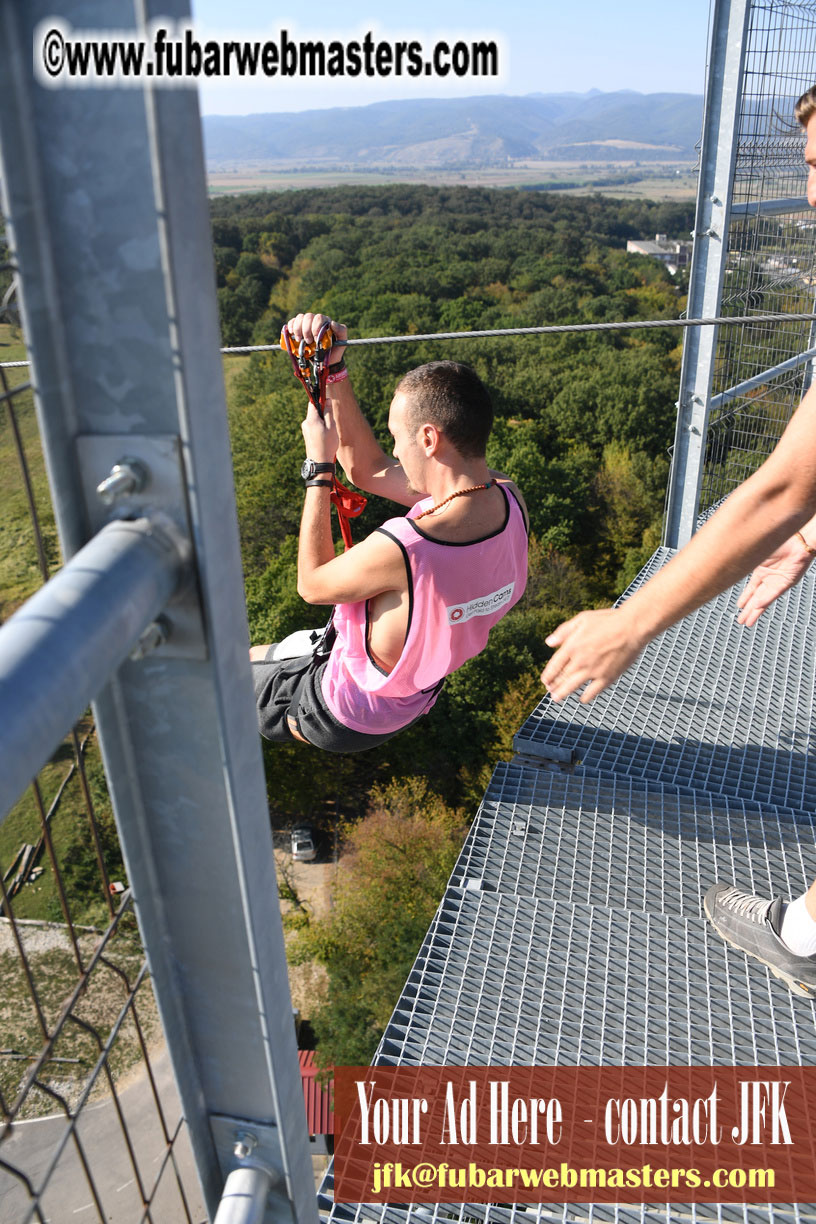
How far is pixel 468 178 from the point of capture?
573ft

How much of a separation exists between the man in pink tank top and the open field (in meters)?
137

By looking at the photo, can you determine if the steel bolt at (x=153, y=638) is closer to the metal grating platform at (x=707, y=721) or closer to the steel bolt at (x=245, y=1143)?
the steel bolt at (x=245, y=1143)

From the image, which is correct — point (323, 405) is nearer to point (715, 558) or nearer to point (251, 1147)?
point (715, 558)

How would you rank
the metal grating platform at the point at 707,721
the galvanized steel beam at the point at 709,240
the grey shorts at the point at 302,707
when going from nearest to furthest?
the grey shorts at the point at 302,707, the metal grating platform at the point at 707,721, the galvanized steel beam at the point at 709,240

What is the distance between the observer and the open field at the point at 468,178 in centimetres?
14038

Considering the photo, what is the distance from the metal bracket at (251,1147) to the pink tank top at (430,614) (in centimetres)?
183

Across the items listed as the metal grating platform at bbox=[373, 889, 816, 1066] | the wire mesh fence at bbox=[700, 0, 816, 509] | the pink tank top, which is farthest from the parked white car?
the pink tank top

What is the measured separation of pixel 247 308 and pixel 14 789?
55.3 meters

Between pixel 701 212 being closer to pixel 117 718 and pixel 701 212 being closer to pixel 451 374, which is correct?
pixel 451 374

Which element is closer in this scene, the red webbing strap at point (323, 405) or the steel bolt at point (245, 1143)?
the steel bolt at point (245, 1143)

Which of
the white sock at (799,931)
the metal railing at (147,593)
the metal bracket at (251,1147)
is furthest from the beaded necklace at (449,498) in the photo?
the white sock at (799,931)

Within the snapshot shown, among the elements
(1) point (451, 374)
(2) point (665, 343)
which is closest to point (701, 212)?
(1) point (451, 374)

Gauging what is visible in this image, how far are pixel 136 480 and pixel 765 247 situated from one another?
1265 cm

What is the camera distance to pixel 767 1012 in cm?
555
